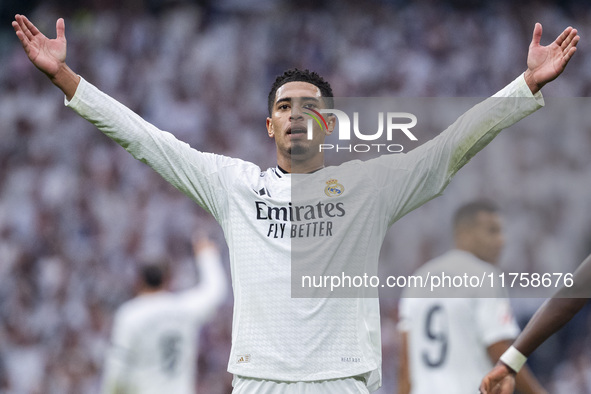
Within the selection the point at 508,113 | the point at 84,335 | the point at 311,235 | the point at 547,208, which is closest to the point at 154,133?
the point at 311,235

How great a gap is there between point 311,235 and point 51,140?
8728mm

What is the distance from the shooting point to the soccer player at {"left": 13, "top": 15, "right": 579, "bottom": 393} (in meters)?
3.11

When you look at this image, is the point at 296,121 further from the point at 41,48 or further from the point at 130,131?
the point at 41,48

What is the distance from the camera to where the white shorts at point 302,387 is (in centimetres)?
308

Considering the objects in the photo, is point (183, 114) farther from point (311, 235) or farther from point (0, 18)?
point (311, 235)

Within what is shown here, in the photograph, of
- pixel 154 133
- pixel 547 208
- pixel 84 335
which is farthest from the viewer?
pixel 84 335

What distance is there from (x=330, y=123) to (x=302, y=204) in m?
Result: 0.45

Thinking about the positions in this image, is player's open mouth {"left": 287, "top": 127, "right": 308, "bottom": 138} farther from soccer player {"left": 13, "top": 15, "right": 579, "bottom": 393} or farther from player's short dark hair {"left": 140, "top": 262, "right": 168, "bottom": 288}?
player's short dark hair {"left": 140, "top": 262, "right": 168, "bottom": 288}

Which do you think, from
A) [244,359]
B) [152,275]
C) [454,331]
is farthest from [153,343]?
[244,359]

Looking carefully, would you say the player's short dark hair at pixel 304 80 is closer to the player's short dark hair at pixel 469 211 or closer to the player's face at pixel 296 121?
the player's face at pixel 296 121

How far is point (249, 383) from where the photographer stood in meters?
3.14

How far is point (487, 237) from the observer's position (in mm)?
5305

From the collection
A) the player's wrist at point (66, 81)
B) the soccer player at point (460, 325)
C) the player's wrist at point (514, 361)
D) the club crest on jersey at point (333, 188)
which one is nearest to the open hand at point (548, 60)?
the club crest on jersey at point (333, 188)

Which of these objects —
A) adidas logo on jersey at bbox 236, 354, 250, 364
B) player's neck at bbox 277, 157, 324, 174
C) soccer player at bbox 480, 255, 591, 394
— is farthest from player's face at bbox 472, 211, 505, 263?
adidas logo on jersey at bbox 236, 354, 250, 364
